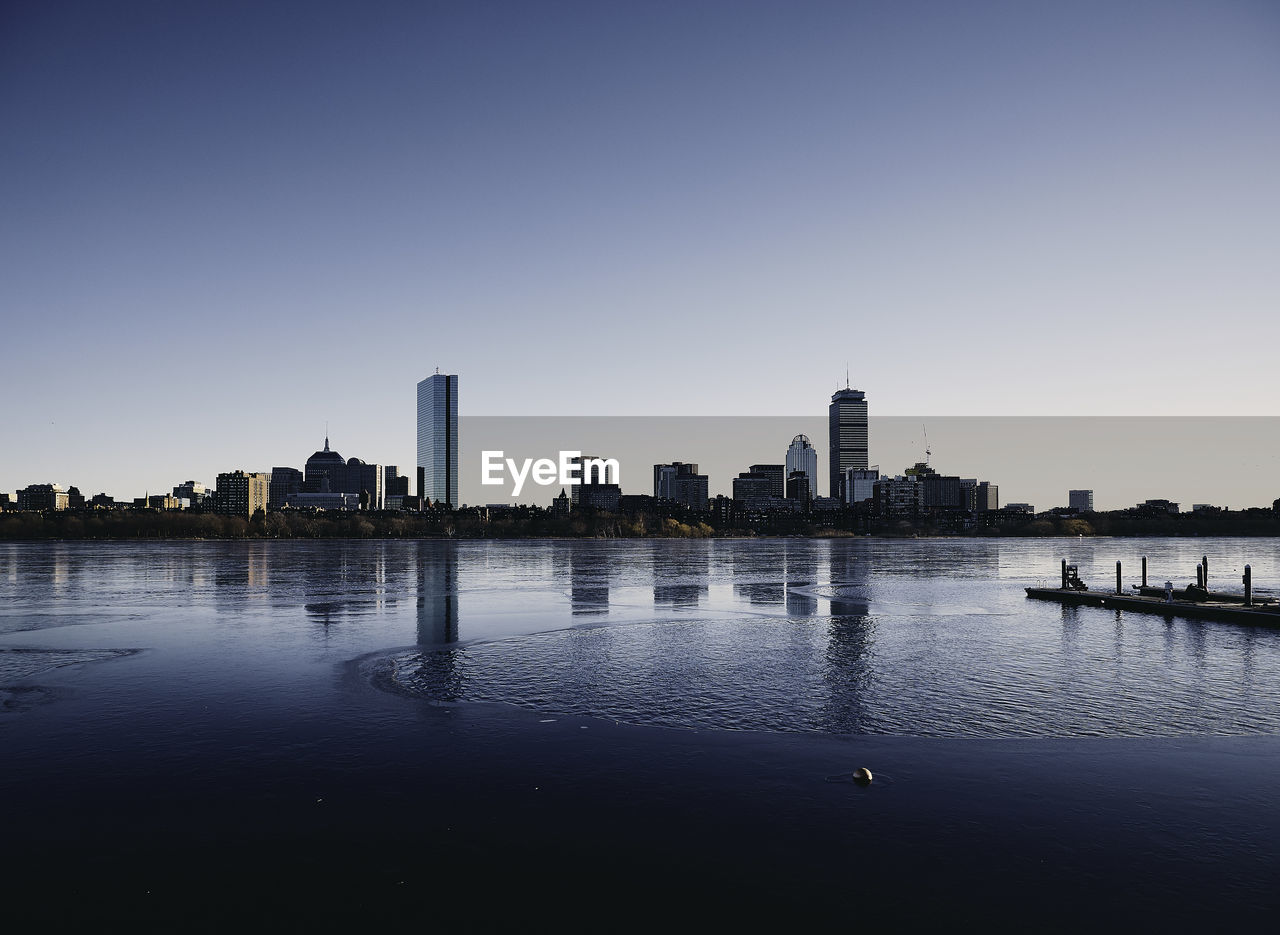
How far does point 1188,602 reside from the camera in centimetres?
4831

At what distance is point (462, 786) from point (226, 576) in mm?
79478

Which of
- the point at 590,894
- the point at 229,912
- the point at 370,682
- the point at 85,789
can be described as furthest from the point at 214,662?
the point at 590,894

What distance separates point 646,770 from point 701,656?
588 inches

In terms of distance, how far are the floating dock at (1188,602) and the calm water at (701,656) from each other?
1988mm

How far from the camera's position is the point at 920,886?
1288 cm

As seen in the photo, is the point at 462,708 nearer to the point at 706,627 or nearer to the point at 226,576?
the point at 706,627

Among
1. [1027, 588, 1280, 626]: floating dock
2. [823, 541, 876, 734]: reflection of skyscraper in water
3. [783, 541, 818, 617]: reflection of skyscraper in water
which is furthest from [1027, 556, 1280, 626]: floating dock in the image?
[783, 541, 818, 617]: reflection of skyscraper in water

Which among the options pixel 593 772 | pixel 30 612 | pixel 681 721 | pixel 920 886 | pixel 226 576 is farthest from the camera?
pixel 226 576

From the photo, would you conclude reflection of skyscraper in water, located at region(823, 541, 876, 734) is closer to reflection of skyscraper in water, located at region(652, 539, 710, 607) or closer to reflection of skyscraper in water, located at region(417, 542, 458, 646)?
reflection of skyscraper in water, located at region(652, 539, 710, 607)

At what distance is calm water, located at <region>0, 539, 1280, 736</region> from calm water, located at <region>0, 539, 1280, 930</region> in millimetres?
205

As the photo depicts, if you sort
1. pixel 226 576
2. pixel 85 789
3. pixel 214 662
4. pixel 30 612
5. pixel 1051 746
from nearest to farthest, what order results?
pixel 85 789
pixel 1051 746
pixel 214 662
pixel 30 612
pixel 226 576

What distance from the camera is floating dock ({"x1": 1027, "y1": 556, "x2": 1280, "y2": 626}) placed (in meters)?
43.6

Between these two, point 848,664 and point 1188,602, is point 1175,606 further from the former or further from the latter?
point 848,664

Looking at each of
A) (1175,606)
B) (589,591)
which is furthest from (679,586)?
(1175,606)
